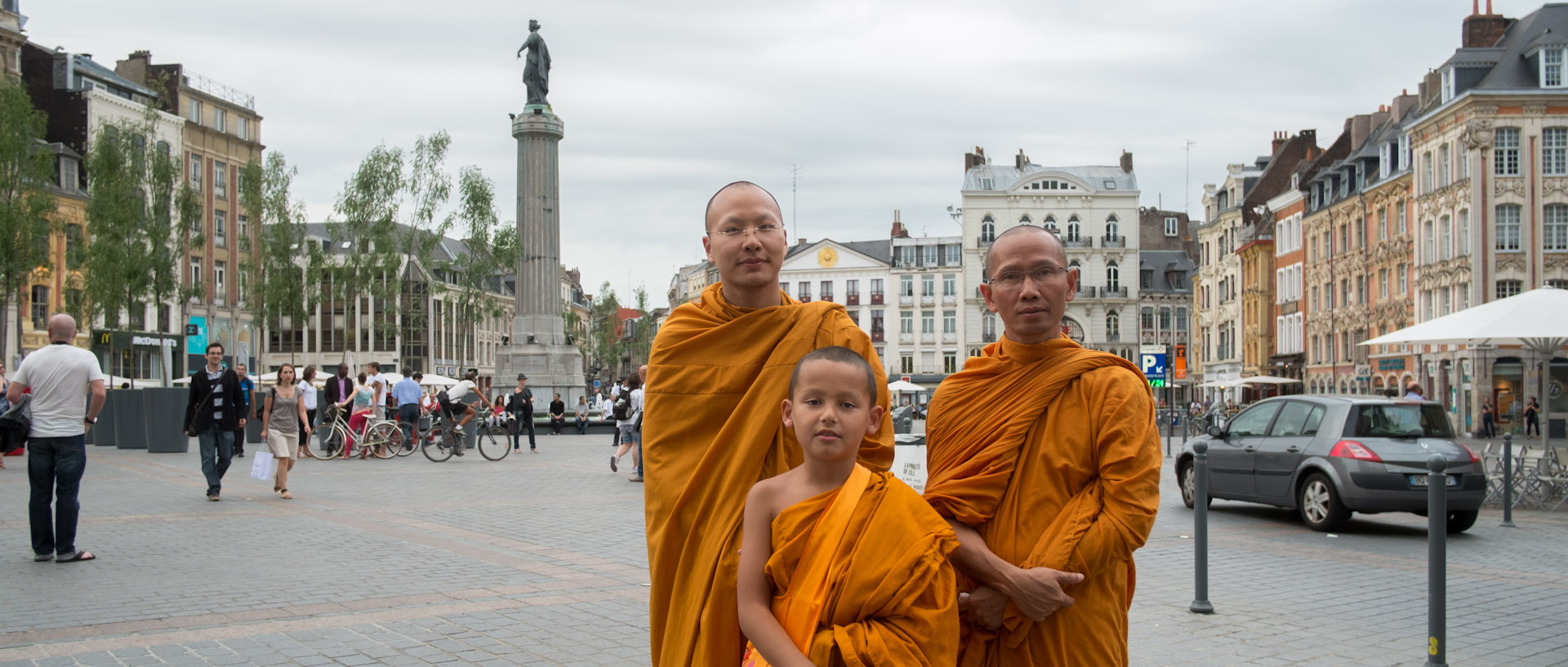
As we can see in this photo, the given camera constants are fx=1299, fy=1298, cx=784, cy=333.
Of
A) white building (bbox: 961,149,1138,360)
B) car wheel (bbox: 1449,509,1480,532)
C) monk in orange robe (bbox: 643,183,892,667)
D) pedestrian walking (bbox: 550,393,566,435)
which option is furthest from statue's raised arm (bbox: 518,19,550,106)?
white building (bbox: 961,149,1138,360)

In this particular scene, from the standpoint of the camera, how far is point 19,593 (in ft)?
28.0

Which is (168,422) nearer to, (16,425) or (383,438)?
(383,438)

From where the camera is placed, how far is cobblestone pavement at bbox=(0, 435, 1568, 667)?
273 inches

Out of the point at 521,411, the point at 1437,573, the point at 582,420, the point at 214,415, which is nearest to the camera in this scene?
the point at 1437,573

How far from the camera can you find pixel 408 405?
1110 inches

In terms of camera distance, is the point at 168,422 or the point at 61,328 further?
the point at 168,422

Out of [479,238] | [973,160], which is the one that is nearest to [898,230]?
[973,160]

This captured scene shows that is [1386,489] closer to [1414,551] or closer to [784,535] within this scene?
[1414,551]

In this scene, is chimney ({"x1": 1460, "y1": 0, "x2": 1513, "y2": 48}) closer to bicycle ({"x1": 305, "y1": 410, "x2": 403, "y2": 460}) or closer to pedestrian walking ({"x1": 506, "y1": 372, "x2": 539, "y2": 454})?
pedestrian walking ({"x1": 506, "y1": 372, "x2": 539, "y2": 454})

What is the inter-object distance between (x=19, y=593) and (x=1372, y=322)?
59162mm

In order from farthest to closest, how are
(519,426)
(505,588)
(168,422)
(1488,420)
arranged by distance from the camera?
(1488,420)
(519,426)
(168,422)
(505,588)

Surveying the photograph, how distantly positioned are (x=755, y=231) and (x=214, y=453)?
1417cm

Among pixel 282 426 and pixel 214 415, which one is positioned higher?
pixel 214 415

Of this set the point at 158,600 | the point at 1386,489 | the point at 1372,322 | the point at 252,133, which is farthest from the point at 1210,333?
the point at 158,600
